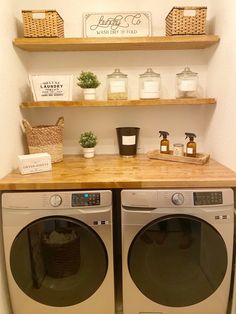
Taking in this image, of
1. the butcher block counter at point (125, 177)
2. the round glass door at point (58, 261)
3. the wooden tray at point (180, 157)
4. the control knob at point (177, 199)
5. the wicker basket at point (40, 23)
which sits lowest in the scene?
the round glass door at point (58, 261)

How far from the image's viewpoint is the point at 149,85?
5.51 ft

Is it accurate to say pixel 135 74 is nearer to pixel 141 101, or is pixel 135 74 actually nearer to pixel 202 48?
pixel 141 101

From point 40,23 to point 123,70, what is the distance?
0.62 m

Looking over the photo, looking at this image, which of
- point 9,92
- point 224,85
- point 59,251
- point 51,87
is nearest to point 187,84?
point 224,85

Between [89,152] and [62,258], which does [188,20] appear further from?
[62,258]

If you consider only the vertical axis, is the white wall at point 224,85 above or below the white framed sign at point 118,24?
below

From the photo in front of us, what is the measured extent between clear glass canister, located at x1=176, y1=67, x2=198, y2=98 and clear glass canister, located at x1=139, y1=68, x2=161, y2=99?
0.14m

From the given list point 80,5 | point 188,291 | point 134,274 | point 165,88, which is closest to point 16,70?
point 80,5

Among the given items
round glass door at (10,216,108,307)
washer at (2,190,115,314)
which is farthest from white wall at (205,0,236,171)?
round glass door at (10,216,108,307)

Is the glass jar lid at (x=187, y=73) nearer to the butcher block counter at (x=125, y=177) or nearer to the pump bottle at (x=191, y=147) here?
the pump bottle at (x=191, y=147)

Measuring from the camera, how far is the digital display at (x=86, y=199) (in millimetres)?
1308


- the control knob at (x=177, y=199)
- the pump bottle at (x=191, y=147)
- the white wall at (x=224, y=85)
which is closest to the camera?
the control knob at (x=177, y=199)

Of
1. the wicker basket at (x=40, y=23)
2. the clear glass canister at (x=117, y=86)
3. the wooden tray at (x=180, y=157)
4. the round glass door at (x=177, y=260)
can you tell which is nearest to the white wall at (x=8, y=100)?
the wicker basket at (x=40, y=23)

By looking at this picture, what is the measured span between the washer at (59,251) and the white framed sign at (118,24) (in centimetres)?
110
